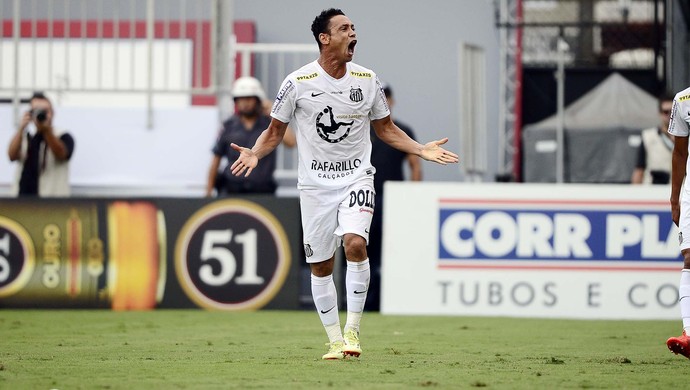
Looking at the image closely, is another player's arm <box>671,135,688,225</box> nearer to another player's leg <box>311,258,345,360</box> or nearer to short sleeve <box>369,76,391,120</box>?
short sleeve <box>369,76,391,120</box>

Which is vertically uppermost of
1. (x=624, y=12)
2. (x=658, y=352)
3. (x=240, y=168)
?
(x=624, y=12)

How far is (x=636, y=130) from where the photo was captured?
2052cm

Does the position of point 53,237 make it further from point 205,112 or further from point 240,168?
point 240,168

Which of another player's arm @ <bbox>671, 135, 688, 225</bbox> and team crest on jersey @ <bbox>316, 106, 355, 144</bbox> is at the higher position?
team crest on jersey @ <bbox>316, 106, 355, 144</bbox>

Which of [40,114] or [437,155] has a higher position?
[40,114]

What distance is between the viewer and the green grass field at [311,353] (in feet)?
Answer: 26.8

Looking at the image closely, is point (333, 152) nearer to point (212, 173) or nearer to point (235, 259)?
point (235, 259)

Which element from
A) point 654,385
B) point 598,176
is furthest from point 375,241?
point 654,385

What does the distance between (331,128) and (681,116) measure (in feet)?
8.38

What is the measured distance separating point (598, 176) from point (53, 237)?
8567 mm

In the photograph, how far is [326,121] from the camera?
32.1 feet

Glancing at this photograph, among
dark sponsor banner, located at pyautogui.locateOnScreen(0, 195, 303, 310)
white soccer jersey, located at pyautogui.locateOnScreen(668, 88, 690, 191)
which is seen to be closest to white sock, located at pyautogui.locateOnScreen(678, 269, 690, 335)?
white soccer jersey, located at pyautogui.locateOnScreen(668, 88, 690, 191)

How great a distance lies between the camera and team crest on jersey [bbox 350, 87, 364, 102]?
9844 millimetres

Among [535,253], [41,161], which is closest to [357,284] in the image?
[535,253]
